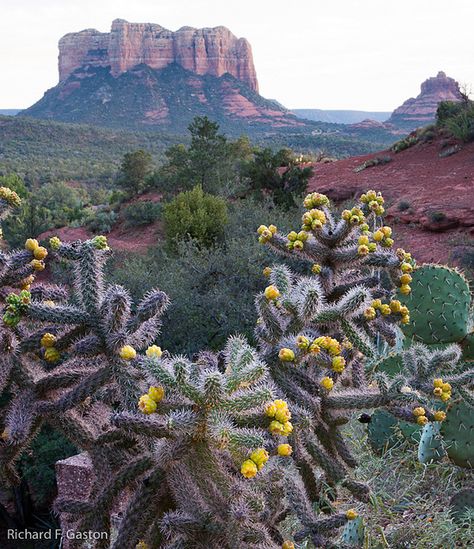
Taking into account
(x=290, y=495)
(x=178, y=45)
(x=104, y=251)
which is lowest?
(x=290, y=495)

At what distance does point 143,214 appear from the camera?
22.5 metres

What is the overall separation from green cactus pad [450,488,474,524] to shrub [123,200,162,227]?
19472 millimetres

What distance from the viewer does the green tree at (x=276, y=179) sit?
18016 millimetres

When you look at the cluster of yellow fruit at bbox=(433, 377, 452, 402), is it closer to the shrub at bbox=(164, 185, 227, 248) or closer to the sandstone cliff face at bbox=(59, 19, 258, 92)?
the shrub at bbox=(164, 185, 227, 248)

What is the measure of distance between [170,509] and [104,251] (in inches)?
39.7

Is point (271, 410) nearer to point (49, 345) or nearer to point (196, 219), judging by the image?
point (49, 345)

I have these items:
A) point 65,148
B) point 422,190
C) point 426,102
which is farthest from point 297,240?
point 426,102

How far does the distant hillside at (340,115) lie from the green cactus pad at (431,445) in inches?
6739

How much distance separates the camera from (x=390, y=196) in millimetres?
18484

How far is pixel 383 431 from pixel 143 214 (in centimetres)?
1943

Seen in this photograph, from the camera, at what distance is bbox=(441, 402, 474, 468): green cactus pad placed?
10.8 ft

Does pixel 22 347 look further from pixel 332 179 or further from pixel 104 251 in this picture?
pixel 332 179

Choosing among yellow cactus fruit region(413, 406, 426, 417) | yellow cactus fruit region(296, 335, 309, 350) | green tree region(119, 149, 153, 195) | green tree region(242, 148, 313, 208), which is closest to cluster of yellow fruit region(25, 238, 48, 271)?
yellow cactus fruit region(296, 335, 309, 350)

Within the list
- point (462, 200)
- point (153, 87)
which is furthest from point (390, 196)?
point (153, 87)
